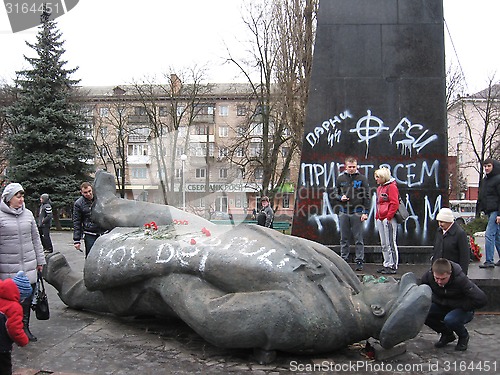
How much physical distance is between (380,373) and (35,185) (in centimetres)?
2396

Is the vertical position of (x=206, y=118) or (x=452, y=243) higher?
(x=206, y=118)

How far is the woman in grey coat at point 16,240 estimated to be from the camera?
200 inches

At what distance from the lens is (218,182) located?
6426 mm

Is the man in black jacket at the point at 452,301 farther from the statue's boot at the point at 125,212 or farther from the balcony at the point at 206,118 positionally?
the balcony at the point at 206,118

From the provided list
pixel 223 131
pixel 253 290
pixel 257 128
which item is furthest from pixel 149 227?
pixel 223 131

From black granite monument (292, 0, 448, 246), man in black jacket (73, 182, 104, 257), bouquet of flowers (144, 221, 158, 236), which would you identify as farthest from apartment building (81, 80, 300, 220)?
black granite monument (292, 0, 448, 246)

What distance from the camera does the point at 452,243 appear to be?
5609 mm

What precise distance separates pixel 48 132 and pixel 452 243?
23761mm

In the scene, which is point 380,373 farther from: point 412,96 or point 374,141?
point 412,96

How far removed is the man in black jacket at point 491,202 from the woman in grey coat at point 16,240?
6.18m

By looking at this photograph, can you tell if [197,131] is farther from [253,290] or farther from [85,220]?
[253,290]

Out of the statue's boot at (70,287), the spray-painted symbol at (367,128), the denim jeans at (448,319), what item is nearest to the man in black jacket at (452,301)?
the denim jeans at (448,319)

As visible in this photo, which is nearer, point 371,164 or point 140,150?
point 371,164

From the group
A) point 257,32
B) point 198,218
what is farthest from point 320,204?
point 257,32
